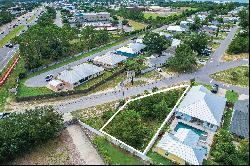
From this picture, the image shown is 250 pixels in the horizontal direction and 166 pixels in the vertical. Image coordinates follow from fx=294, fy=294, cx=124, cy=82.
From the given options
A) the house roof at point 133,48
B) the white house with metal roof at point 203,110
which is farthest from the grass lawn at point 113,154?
the house roof at point 133,48

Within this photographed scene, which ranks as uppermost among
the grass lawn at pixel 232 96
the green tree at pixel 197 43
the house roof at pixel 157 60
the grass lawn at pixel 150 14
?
the grass lawn at pixel 150 14

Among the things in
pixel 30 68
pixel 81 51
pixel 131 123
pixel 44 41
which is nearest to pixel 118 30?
pixel 81 51

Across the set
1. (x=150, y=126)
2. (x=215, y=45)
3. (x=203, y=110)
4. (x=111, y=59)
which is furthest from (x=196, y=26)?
(x=150, y=126)

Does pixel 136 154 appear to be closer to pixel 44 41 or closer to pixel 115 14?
pixel 44 41

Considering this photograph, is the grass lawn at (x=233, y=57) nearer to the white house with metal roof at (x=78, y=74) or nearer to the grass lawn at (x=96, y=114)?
the white house with metal roof at (x=78, y=74)

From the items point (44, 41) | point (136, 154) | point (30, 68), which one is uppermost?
point (44, 41)

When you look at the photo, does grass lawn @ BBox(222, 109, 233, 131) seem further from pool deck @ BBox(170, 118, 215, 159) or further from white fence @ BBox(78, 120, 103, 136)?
white fence @ BBox(78, 120, 103, 136)

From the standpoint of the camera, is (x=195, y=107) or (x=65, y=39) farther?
(x=65, y=39)

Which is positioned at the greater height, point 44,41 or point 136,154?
point 44,41
